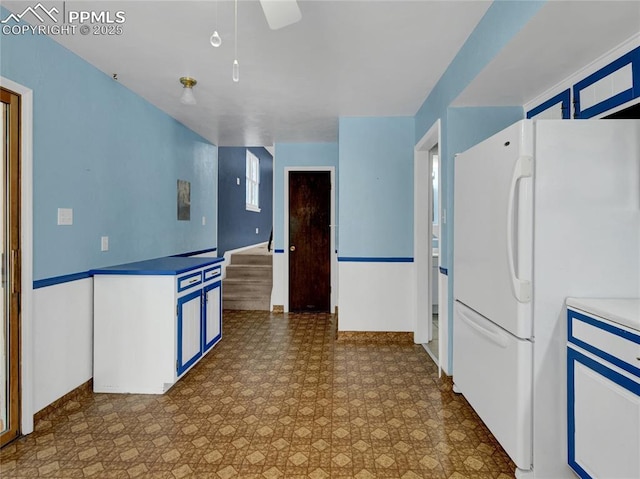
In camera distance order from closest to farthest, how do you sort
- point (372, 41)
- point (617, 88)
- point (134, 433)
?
point (617, 88) → point (134, 433) → point (372, 41)

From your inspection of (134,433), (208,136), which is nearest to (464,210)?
(134,433)

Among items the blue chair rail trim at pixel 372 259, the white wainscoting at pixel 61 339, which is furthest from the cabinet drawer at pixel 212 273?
the blue chair rail trim at pixel 372 259

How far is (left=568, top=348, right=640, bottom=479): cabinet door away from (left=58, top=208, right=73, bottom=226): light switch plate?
117 inches

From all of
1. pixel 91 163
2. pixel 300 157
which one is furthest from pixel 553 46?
pixel 300 157

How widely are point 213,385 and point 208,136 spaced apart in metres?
3.31

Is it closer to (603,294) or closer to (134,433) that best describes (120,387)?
(134,433)

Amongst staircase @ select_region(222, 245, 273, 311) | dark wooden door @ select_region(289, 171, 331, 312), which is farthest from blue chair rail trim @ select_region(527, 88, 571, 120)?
staircase @ select_region(222, 245, 273, 311)

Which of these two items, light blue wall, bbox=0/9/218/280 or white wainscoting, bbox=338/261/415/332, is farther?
white wainscoting, bbox=338/261/415/332

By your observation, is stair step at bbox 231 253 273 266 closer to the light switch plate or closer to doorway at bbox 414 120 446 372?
doorway at bbox 414 120 446 372

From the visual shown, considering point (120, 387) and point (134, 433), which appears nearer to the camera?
point (134, 433)

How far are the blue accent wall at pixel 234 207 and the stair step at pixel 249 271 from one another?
326 millimetres

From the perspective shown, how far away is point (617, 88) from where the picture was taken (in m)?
1.93

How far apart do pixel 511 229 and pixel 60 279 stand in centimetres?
270

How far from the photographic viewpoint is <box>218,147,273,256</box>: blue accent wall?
20.4 feet
